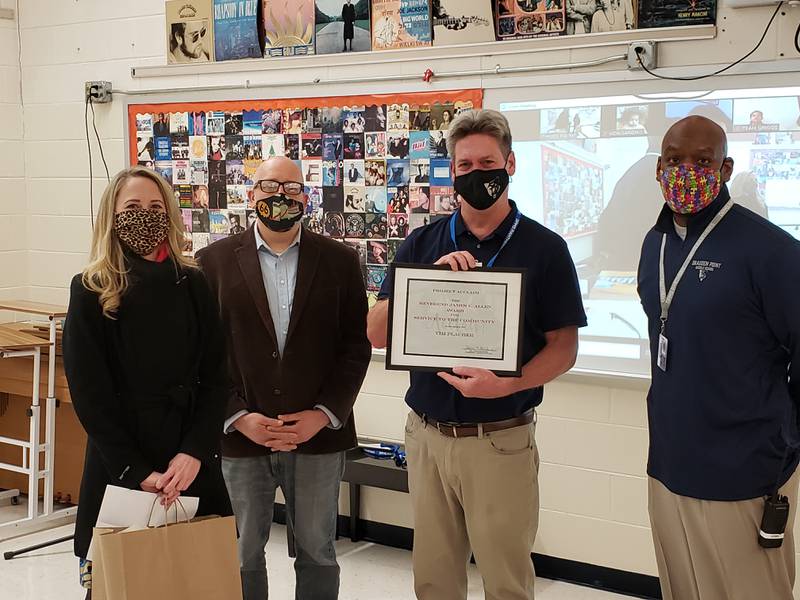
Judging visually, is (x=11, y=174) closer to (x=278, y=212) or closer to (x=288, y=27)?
(x=288, y=27)

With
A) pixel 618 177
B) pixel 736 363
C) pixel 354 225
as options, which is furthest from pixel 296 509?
pixel 618 177

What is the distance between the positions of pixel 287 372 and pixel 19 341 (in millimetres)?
2320

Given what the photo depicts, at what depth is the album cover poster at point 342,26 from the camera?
4.36 meters

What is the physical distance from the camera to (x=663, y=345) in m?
2.44

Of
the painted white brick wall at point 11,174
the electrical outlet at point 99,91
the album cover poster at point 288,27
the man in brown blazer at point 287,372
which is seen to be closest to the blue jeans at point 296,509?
the man in brown blazer at point 287,372

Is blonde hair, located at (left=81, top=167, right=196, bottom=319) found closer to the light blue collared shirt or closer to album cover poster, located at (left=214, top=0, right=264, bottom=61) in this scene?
the light blue collared shirt

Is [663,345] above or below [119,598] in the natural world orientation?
above

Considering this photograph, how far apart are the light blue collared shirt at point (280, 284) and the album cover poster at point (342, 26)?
67.3 inches

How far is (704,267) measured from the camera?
7.75 ft

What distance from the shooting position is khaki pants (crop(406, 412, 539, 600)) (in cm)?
256

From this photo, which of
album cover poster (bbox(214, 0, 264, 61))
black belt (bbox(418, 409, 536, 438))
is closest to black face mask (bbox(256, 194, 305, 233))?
black belt (bbox(418, 409, 536, 438))

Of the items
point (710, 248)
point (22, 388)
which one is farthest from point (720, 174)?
point (22, 388)

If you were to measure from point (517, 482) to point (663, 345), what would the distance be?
55 centimetres

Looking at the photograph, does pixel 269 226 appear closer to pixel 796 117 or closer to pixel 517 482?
pixel 517 482
